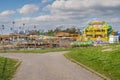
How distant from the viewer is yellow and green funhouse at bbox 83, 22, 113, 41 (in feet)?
279

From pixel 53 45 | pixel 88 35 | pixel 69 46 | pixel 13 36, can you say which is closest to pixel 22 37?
pixel 13 36

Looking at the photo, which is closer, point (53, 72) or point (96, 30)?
point (53, 72)

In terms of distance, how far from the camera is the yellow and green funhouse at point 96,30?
8500cm

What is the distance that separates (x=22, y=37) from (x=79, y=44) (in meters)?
32.9

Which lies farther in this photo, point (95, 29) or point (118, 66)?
point (95, 29)

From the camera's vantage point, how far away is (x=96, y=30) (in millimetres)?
86625

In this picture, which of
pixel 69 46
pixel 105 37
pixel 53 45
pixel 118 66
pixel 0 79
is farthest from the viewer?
pixel 105 37

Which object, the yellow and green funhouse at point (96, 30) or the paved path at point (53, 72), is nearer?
the paved path at point (53, 72)

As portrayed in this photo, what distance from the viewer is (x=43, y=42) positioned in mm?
72125

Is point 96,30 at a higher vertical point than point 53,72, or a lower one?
higher

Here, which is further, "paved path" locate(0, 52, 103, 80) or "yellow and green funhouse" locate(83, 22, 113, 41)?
"yellow and green funhouse" locate(83, 22, 113, 41)

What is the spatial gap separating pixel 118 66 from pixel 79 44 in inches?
1746

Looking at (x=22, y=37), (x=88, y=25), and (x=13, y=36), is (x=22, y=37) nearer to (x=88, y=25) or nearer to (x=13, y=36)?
(x=13, y=36)

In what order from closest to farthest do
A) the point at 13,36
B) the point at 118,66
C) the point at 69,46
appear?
the point at 118,66 < the point at 69,46 < the point at 13,36
